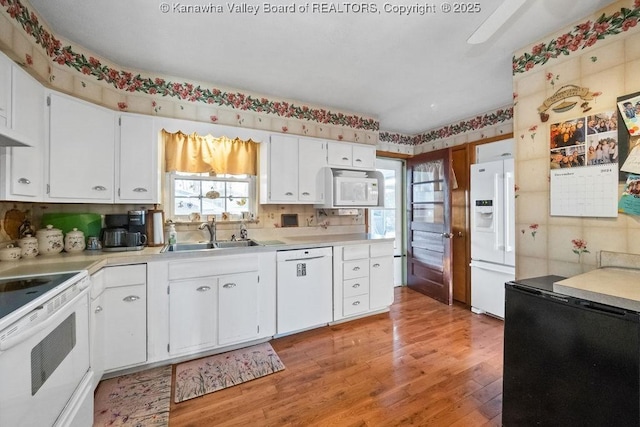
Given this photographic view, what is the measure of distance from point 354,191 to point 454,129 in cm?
192

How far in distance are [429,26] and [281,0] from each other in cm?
98

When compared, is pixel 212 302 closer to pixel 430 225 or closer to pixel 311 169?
pixel 311 169

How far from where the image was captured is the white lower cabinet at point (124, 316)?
1.87m

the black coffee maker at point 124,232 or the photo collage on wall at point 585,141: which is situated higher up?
the photo collage on wall at point 585,141

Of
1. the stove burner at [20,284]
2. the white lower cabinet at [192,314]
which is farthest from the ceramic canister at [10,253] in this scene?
the white lower cabinet at [192,314]

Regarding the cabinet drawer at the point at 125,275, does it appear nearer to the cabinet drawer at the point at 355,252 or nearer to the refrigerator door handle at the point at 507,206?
the cabinet drawer at the point at 355,252

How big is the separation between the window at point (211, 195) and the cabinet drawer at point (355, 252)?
1.10m

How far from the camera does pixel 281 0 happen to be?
63.0 inches

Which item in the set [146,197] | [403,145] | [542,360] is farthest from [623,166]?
[146,197]

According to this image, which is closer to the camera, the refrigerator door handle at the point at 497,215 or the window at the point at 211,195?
the window at the point at 211,195

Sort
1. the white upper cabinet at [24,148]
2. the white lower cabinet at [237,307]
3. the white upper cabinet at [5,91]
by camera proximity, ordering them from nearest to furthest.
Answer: the white upper cabinet at [5,91], the white upper cabinet at [24,148], the white lower cabinet at [237,307]

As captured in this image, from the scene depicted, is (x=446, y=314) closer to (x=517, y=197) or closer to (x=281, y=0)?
(x=517, y=197)

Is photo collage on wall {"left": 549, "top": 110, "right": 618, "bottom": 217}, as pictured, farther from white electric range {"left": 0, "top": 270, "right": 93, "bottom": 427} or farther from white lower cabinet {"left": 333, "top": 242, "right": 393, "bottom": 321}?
white electric range {"left": 0, "top": 270, "right": 93, "bottom": 427}

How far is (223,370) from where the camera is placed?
2070 millimetres
